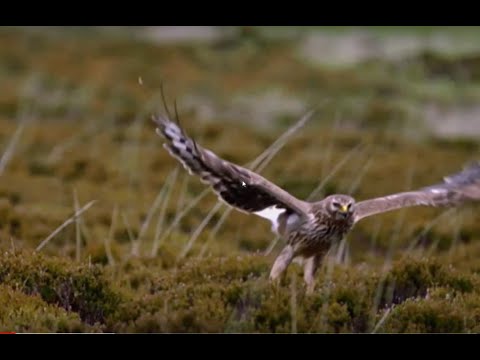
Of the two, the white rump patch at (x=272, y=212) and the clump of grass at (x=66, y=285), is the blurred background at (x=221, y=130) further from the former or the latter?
the white rump patch at (x=272, y=212)

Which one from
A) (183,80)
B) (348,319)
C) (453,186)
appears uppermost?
(183,80)

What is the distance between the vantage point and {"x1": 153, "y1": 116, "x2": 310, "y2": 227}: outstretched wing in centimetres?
549

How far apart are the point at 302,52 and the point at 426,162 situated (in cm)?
417

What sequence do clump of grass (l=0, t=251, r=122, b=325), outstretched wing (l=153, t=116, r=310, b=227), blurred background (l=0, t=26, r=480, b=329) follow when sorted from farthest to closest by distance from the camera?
blurred background (l=0, t=26, r=480, b=329), clump of grass (l=0, t=251, r=122, b=325), outstretched wing (l=153, t=116, r=310, b=227)

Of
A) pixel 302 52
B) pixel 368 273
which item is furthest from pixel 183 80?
pixel 368 273

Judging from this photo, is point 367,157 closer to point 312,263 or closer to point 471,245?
point 471,245

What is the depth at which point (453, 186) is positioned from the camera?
653cm

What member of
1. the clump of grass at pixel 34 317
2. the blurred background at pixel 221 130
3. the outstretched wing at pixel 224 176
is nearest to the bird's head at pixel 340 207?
the outstretched wing at pixel 224 176

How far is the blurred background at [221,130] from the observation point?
8625mm

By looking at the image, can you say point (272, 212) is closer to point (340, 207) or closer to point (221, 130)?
point (340, 207)

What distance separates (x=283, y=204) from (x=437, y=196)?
117cm

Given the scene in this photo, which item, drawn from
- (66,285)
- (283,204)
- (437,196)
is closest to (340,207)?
(283,204)

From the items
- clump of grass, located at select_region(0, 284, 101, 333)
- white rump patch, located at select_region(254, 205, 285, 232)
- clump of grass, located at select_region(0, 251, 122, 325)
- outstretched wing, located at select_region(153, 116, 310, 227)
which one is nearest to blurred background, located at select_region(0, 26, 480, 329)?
clump of grass, located at select_region(0, 251, 122, 325)

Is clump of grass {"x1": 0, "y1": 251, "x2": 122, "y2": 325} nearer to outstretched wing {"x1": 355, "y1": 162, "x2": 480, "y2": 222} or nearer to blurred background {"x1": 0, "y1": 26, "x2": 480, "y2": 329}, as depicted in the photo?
blurred background {"x1": 0, "y1": 26, "x2": 480, "y2": 329}
